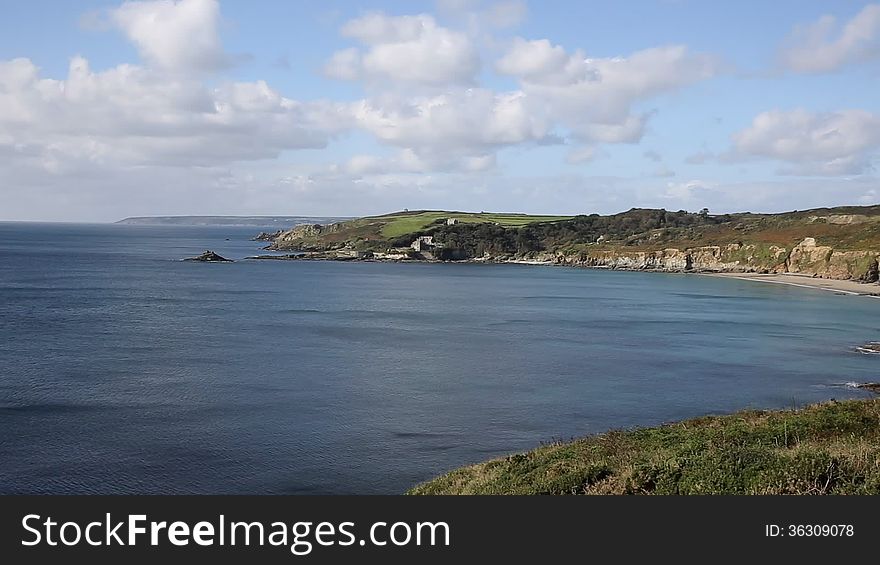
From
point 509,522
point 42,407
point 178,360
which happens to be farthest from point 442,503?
point 178,360

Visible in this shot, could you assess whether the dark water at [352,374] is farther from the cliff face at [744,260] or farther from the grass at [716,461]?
the cliff face at [744,260]

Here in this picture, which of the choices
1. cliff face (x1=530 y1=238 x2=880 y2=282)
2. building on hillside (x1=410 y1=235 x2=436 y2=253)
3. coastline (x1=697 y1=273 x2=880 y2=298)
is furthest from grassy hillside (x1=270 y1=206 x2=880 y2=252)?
coastline (x1=697 y1=273 x2=880 y2=298)

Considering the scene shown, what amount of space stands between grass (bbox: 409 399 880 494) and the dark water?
8774 millimetres

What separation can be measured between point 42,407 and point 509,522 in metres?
30.1

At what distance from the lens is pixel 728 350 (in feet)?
179

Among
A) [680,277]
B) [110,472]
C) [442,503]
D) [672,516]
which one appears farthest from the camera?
[680,277]

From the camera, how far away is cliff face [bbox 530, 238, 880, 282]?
105m

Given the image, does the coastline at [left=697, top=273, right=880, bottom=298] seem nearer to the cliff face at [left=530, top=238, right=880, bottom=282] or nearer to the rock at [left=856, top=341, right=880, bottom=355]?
the cliff face at [left=530, top=238, right=880, bottom=282]

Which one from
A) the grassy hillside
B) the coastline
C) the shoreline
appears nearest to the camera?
the coastline

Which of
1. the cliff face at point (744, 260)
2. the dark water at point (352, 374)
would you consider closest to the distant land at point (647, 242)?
the cliff face at point (744, 260)

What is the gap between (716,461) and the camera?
13391 mm

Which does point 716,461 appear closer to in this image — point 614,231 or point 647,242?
point 647,242

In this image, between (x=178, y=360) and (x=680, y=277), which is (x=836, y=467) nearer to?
(x=178, y=360)

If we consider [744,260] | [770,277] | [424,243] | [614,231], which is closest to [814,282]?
[770,277]
